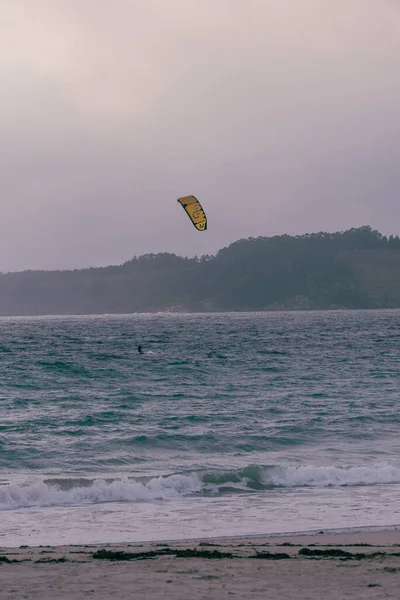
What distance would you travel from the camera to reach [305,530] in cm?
1164

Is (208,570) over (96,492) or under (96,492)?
over

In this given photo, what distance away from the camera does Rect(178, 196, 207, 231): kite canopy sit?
31.8 metres

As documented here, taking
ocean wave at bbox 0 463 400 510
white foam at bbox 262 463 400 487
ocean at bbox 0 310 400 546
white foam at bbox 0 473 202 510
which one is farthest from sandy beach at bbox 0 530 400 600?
white foam at bbox 262 463 400 487

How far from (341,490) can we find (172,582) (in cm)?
805

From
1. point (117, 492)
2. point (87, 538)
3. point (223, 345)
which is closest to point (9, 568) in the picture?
point (87, 538)

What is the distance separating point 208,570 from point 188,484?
7491 millimetres

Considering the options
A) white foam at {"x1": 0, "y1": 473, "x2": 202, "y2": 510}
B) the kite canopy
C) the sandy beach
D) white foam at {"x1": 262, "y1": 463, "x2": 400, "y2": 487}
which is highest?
the kite canopy

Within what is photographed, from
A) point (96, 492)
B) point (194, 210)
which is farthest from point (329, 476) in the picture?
point (194, 210)

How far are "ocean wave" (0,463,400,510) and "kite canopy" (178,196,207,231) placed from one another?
16.3m

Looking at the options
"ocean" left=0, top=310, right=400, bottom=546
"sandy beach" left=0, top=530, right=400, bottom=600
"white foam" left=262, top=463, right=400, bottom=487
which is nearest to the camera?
"sandy beach" left=0, top=530, right=400, bottom=600

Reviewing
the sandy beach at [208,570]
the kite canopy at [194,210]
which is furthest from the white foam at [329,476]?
the kite canopy at [194,210]

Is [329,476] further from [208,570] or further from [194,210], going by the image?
[194,210]

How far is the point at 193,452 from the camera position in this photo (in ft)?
65.3

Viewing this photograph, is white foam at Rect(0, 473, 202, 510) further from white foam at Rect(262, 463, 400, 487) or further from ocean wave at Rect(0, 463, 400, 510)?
white foam at Rect(262, 463, 400, 487)
